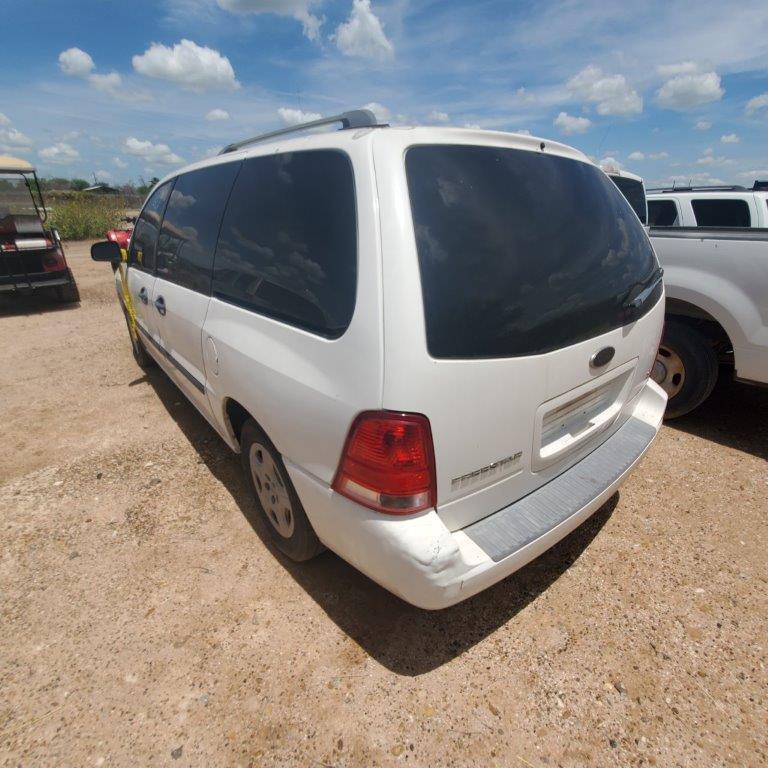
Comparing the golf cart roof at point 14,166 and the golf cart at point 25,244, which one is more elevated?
the golf cart roof at point 14,166

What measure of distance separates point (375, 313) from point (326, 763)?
4.97 feet

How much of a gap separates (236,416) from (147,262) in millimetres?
1855

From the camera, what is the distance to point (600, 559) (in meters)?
2.37

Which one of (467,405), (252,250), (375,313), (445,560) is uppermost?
(252,250)

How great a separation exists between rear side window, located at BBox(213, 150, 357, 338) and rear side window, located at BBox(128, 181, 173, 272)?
4.47ft

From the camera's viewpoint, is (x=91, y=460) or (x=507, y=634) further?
(x=91, y=460)

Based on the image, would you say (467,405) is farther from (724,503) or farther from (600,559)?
(724,503)

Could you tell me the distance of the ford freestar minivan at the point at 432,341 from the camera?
4.68 feet

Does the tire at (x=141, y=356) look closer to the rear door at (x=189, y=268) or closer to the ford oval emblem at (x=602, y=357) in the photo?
the rear door at (x=189, y=268)

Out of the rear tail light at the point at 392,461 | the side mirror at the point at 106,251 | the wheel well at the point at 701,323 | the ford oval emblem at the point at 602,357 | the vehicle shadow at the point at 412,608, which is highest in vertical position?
the side mirror at the point at 106,251

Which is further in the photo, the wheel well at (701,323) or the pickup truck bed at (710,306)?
the wheel well at (701,323)

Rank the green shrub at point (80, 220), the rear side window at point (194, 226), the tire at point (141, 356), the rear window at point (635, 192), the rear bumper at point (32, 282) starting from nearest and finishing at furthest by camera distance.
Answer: the rear side window at point (194, 226) → the tire at point (141, 356) → the rear window at point (635, 192) → the rear bumper at point (32, 282) → the green shrub at point (80, 220)

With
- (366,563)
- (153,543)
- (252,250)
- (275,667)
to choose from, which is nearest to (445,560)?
(366,563)

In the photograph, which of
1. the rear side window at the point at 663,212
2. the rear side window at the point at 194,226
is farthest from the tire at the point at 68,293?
the rear side window at the point at 663,212
